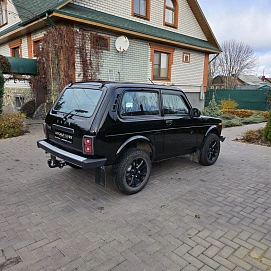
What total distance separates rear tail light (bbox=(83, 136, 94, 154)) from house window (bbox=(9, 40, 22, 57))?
38.5ft

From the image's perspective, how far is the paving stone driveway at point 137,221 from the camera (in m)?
2.29

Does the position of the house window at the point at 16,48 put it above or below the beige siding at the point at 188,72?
above

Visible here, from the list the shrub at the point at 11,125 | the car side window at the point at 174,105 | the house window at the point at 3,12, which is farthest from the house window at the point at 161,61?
the house window at the point at 3,12

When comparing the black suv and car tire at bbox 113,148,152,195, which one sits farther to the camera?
car tire at bbox 113,148,152,195

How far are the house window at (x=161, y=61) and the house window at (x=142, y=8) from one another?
1.74m

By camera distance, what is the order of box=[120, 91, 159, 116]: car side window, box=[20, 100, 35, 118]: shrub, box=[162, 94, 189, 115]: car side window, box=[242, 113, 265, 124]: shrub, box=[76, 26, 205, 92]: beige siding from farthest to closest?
box=[242, 113, 265, 124]: shrub, box=[20, 100, 35, 118]: shrub, box=[76, 26, 205, 92]: beige siding, box=[162, 94, 189, 115]: car side window, box=[120, 91, 159, 116]: car side window

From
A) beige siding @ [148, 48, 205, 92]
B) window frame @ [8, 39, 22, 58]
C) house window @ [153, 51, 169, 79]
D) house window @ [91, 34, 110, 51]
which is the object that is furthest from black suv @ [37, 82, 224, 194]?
window frame @ [8, 39, 22, 58]

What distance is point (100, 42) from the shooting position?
1024 cm

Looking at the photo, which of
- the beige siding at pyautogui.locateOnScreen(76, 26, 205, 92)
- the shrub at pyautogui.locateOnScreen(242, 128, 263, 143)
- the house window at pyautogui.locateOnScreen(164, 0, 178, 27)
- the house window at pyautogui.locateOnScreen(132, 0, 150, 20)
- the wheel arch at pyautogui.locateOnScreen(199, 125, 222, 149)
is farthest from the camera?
the house window at pyautogui.locateOnScreen(164, 0, 178, 27)

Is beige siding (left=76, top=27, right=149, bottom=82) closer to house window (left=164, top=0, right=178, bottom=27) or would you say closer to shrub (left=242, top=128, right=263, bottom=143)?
house window (left=164, top=0, right=178, bottom=27)

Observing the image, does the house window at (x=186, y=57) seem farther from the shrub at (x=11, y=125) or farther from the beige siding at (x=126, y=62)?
the shrub at (x=11, y=125)

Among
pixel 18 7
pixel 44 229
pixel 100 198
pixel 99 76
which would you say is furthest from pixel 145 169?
pixel 18 7

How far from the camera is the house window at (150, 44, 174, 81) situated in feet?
42.2

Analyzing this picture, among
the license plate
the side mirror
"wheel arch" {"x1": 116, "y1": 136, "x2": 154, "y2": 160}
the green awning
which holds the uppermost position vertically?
the green awning
